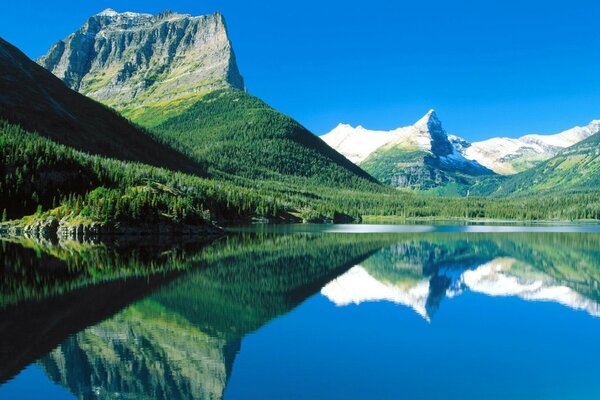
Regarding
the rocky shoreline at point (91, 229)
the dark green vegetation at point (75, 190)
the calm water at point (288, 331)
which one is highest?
the dark green vegetation at point (75, 190)

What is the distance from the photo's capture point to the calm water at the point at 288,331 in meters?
28.1

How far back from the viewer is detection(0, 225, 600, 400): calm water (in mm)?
28078

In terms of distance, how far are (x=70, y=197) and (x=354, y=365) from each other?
13549cm

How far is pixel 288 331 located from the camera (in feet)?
131

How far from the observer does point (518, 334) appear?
40.5 m

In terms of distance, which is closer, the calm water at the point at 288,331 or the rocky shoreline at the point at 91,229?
the calm water at the point at 288,331

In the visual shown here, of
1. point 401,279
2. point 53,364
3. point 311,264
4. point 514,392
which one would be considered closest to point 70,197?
point 311,264

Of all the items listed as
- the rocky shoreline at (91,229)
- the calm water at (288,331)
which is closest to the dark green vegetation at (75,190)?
the rocky shoreline at (91,229)

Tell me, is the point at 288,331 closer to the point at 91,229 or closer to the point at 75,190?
the point at 91,229

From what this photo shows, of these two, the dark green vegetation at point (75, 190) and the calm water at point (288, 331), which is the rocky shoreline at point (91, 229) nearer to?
the dark green vegetation at point (75, 190)

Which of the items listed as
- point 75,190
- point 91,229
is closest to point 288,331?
point 91,229

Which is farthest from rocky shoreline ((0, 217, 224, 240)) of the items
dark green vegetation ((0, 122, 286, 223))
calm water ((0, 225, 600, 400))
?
calm water ((0, 225, 600, 400))

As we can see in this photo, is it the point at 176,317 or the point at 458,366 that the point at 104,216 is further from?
the point at 458,366

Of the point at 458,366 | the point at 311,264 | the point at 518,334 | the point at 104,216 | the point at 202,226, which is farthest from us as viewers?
the point at 202,226
